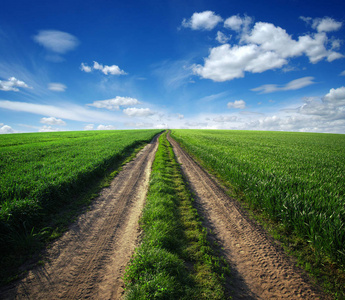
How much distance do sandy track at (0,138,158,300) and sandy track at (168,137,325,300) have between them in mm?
2930

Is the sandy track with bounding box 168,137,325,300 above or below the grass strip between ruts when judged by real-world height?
below

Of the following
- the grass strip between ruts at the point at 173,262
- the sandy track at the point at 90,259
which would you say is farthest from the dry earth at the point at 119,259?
the grass strip between ruts at the point at 173,262

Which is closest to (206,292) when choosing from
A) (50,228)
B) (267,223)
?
(267,223)

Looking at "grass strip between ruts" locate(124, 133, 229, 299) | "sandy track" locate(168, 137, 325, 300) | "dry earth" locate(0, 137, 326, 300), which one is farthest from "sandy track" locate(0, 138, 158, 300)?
"sandy track" locate(168, 137, 325, 300)

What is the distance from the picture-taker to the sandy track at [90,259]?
3.39m

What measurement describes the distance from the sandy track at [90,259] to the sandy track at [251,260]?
293cm

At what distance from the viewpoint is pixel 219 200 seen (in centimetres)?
816

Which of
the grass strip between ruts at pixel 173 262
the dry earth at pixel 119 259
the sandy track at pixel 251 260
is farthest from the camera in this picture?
the sandy track at pixel 251 260

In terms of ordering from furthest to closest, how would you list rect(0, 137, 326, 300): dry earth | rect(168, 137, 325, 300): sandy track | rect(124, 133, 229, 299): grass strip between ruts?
rect(168, 137, 325, 300): sandy track, rect(0, 137, 326, 300): dry earth, rect(124, 133, 229, 299): grass strip between ruts

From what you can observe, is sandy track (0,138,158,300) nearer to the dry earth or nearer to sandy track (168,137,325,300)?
the dry earth

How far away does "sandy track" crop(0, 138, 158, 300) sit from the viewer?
134 inches

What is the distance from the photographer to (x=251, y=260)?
4.53m

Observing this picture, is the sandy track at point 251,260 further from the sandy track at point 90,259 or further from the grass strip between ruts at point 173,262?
the sandy track at point 90,259

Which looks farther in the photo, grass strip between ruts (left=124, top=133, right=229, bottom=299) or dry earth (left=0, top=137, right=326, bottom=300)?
dry earth (left=0, top=137, right=326, bottom=300)
